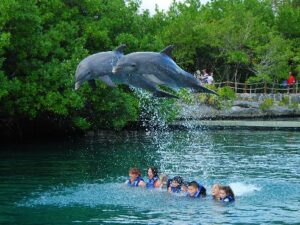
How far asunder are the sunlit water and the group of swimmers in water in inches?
11.1

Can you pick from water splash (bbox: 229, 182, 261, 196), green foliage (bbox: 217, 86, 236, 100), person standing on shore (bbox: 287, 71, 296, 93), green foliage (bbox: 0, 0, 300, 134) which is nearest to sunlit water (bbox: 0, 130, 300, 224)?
water splash (bbox: 229, 182, 261, 196)

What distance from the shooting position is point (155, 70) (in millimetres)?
15992

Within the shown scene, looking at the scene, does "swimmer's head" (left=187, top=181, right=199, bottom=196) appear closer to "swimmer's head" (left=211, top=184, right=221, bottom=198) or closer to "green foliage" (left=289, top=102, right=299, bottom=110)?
"swimmer's head" (left=211, top=184, right=221, bottom=198)

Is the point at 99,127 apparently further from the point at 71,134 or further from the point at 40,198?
the point at 40,198

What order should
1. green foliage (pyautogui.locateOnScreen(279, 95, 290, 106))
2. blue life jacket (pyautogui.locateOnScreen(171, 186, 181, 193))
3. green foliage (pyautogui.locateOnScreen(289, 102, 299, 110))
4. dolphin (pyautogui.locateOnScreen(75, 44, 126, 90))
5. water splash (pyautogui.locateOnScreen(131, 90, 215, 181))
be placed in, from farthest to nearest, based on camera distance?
green foliage (pyautogui.locateOnScreen(279, 95, 290, 106)), green foliage (pyautogui.locateOnScreen(289, 102, 299, 110)), water splash (pyautogui.locateOnScreen(131, 90, 215, 181)), blue life jacket (pyautogui.locateOnScreen(171, 186, 181, 193)), dolphin (pyautogui.locateOnScreen(75, 44, 126, 90))

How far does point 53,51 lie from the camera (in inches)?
1465

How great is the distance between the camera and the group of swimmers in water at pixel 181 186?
1978 cm

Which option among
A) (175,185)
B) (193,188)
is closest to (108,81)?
(193,188)

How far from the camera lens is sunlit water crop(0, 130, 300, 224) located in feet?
60.2

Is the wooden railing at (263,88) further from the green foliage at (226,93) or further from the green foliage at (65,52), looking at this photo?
the green foliage at (65,52)

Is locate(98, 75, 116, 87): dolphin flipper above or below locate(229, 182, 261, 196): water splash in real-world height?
above

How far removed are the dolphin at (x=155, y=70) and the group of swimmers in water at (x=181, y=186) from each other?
4815mm

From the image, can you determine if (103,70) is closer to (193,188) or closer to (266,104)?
(193,188)

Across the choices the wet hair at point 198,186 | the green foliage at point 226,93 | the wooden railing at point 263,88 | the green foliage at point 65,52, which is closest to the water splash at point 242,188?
the wet hair at point 198,186
